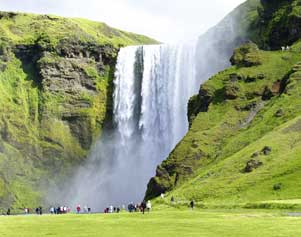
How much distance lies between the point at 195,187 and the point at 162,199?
6.90 metres

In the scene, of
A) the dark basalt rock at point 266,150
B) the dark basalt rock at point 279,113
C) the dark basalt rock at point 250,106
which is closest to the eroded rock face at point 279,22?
the dark basalt rock at point 250,106

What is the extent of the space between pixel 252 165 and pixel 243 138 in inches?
733

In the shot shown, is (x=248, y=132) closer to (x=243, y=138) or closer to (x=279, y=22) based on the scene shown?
(x=243, y=138)

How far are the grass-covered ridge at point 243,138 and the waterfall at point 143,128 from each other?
28911 mm

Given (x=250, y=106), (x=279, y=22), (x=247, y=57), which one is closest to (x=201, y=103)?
(x=250, y=106)

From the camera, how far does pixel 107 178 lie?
626 feet

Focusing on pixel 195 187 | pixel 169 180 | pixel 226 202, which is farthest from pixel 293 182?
pixel 169 180

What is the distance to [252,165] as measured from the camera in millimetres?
103312

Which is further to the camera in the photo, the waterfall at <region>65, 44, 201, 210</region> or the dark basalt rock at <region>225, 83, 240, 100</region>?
the waterfall at <region>65, 44, 201, 210</region>

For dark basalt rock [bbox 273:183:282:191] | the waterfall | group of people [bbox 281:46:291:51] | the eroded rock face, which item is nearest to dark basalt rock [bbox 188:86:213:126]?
group of people [bbox 281:46:291:51]

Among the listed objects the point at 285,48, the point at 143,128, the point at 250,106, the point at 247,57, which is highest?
the point at 285,48

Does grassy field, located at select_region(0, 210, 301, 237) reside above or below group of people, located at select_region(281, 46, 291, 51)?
below

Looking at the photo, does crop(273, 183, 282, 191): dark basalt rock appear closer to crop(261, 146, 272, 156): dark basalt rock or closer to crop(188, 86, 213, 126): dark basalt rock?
crop(261, 146, 272, 156): dark basalt rock

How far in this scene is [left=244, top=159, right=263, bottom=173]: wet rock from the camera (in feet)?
338
